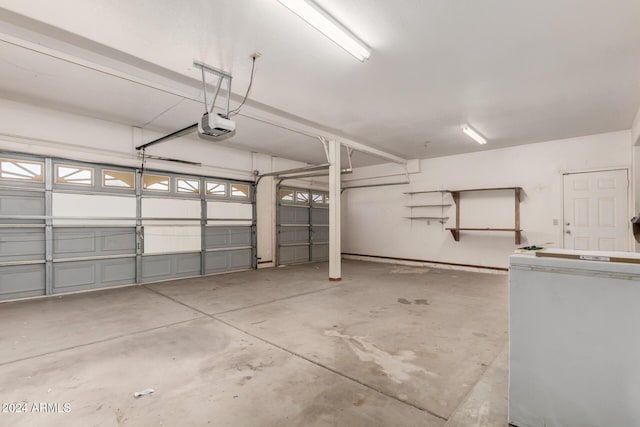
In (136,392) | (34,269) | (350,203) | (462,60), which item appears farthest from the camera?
(350,203)

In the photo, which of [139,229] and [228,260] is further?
[228,260]

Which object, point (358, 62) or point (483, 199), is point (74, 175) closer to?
point (358, 62)

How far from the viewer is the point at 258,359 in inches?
102

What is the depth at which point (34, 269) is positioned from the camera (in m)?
4.65

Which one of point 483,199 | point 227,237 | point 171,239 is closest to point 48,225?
point 171,239

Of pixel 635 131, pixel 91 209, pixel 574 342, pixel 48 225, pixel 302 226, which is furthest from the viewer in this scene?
pixel 302 226

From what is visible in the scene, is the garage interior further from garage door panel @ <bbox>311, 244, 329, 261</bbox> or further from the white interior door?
garage door panel @ <bbox>311, 244, 329, 261</bbox>

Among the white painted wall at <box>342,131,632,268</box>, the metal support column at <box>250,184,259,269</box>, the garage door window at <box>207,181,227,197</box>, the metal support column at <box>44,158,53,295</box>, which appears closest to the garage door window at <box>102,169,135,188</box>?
the metal support column at <box>44,158,53,295</box>

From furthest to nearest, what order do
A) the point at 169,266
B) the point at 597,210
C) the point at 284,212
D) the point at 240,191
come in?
the point at 284,212 < the point at 240,191 < the point at 169,266 < the point at 597,210

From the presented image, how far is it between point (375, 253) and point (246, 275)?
4.12 metres

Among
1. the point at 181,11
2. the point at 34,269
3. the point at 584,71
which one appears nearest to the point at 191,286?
the point at 34,269

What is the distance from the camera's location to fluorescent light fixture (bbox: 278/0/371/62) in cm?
233

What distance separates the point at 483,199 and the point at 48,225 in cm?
844

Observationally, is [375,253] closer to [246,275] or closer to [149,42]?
[246,275]
